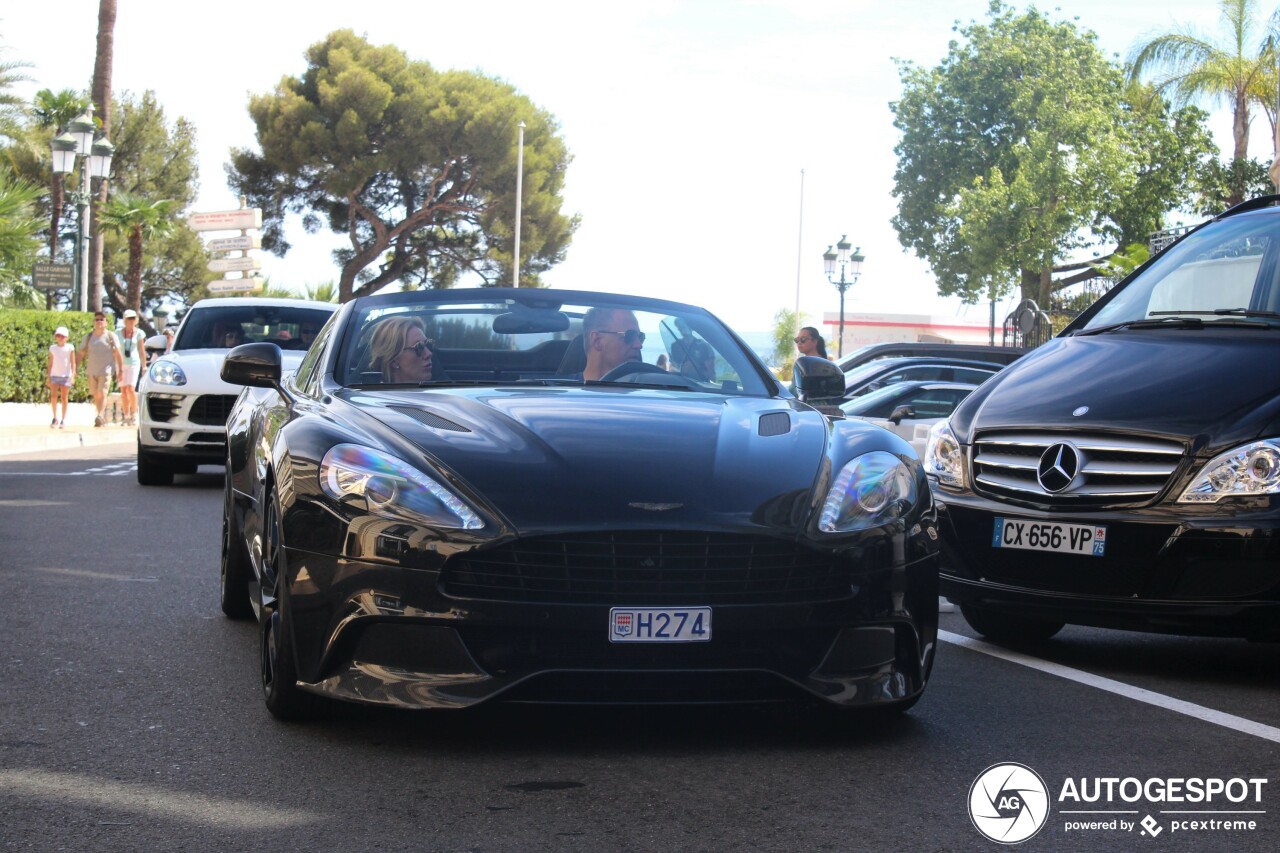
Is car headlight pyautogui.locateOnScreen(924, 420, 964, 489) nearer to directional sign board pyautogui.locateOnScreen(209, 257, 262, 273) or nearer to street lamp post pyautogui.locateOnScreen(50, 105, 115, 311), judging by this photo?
street lamp post pyautogui.locateOnScreen(50, 105, 115, 311)

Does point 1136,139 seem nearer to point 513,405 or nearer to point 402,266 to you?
point 402,266

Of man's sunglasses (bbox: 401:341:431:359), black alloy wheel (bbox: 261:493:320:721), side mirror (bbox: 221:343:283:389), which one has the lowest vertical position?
black alloy wheel (bbox: 261:493:320:721)

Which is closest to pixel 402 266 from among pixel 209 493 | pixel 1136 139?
pixel 1136 139

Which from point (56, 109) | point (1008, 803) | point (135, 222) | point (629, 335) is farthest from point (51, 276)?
point (1008, 803)

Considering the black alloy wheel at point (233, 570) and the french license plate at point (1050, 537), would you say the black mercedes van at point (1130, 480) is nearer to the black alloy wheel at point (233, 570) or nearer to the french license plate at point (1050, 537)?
the french license plate at point (1050, 537)

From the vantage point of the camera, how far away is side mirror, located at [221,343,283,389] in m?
5.92

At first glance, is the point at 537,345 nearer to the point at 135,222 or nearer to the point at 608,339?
the point at 608,339

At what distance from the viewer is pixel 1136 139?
169 ft

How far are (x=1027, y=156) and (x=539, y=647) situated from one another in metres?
50.1

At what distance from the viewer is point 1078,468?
19.6 ft

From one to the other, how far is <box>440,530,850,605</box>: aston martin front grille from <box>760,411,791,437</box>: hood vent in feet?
2.24

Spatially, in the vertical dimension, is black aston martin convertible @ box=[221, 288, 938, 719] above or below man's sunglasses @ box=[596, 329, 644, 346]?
below

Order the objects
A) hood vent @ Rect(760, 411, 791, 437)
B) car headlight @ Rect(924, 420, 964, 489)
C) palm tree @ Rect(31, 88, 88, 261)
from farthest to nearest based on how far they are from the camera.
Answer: palm tree @ Rect(31, 88, 88, 261) → car headlight @ Rect(924, 420, 964, 489) → hood vent @ Rect(760, 411, 791, 437)

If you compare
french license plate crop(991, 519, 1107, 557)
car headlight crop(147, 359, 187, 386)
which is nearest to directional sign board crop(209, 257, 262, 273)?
car headlight crop(147, 359, 187, 386)
